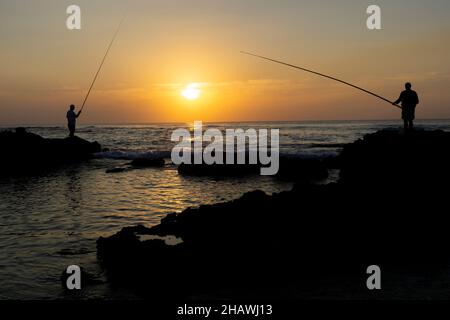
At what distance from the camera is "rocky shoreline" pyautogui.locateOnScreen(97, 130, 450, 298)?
6.35 meters

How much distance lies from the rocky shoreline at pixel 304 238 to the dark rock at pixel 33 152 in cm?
1728

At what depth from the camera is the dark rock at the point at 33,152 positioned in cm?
2425

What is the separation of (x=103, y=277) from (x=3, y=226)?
4501mm

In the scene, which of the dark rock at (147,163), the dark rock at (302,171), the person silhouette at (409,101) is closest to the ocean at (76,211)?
the dark rock at (302,171)

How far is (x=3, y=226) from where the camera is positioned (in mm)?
9766

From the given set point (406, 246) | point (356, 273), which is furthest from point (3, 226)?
point (406, 246)

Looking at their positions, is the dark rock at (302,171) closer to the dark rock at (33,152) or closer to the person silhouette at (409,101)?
the person silhouette at (409,101)

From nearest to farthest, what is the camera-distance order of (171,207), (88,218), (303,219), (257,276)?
(257,276) → (303,219) → (88,218) → (171,207)

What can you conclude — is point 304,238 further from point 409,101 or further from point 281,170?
point 281,170

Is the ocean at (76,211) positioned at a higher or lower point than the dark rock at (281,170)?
lower

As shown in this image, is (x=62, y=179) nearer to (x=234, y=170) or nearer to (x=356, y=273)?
(x=234, y=170)

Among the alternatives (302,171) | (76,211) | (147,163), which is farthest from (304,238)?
(147,163)

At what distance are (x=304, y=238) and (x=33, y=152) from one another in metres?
22.1

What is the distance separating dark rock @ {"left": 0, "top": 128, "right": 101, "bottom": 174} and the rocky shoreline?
17.3 meters
